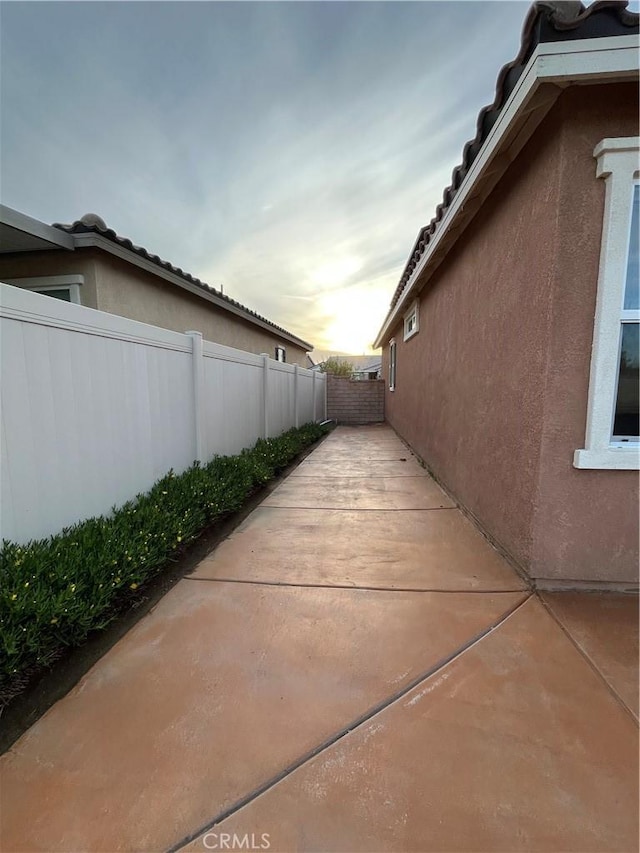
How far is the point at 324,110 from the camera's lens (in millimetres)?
5773

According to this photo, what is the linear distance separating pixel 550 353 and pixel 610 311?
1.28ft

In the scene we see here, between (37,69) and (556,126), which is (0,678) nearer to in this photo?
(556,126)

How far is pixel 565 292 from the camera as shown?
2268 mm

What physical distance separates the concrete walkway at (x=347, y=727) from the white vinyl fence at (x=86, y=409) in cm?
102

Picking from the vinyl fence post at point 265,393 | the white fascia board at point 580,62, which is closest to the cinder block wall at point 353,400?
the vinyl fence post at point 265,393

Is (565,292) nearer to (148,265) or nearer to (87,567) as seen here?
(87,567)

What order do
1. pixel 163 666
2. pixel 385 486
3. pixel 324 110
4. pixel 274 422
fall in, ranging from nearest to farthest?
pixel 163 666, pixel 385 486, pixel 324 110, pixel 274 422

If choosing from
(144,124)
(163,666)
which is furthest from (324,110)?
(163,666)

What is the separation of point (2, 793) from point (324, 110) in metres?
7.87

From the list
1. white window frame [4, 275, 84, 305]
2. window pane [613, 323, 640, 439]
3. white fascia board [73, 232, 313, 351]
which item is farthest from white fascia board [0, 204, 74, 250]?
window pane [613, 323, 640, 439]

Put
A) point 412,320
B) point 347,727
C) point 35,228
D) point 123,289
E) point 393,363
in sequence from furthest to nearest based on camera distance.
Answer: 1. point 393,363
2. point 412,320
3. point 123,289
4. point 35,228
5. point 347,727

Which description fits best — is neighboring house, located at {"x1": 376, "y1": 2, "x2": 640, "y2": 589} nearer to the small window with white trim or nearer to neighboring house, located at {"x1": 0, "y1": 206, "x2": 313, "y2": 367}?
the small window with white trim

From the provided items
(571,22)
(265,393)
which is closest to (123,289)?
(265,393)

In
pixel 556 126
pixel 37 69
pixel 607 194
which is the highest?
pixel 37 69
